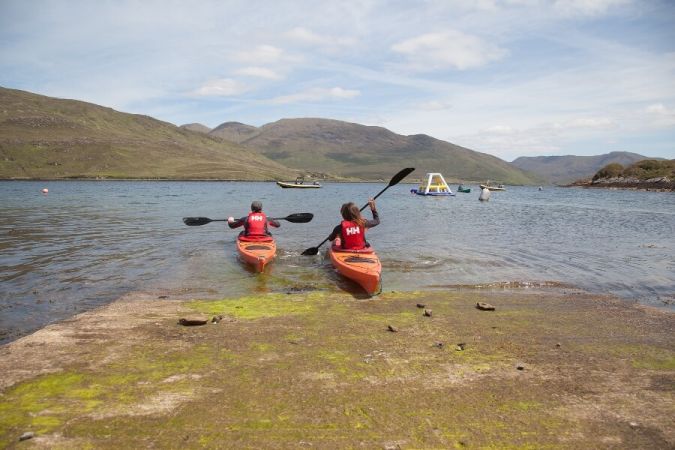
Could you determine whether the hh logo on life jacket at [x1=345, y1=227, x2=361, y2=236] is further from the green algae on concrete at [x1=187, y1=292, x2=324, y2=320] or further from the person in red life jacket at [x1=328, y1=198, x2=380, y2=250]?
the green algae on concrete at [x1=187, y1=292, x2=324, y2=320]

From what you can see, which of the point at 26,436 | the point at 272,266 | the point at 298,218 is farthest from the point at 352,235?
the point at 26,436

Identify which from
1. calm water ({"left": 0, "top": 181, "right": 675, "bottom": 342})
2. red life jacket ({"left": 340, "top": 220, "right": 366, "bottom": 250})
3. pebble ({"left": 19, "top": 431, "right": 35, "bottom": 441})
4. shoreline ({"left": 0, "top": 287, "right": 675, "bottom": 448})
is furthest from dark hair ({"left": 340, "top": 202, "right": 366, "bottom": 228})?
pebble ({"left": 19, "top": 431, "right": 35, "bottom": 441})

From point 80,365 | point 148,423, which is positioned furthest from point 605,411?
point 80,365

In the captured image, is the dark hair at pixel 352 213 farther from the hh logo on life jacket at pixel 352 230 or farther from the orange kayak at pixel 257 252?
the orange kayak at pixel 257 252


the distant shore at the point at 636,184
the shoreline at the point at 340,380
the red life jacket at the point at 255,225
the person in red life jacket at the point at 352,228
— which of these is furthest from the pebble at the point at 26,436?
the distant shore at the point at 636,184

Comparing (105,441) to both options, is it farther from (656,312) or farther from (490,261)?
(490,261)

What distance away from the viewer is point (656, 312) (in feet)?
32.1

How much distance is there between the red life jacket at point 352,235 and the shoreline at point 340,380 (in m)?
4.02

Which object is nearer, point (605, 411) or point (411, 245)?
point (605, 411)

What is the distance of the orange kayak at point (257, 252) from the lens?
14.0m

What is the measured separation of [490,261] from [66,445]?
15.5m

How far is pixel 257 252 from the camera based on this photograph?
14.4 metres

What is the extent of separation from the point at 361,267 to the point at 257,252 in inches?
175

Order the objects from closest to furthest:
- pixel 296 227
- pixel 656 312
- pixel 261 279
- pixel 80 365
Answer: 1. pixel 80 365
2. pixel 656 312
3. pixel 261 279
4. pixel 296 227
